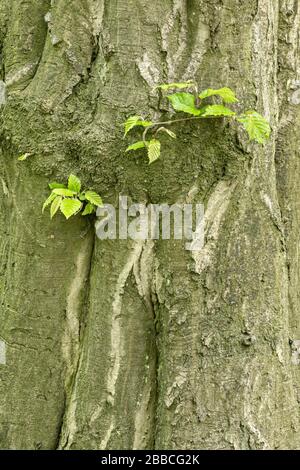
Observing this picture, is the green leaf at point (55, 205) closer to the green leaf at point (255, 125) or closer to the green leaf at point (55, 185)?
the green leaf at point (55, 185)

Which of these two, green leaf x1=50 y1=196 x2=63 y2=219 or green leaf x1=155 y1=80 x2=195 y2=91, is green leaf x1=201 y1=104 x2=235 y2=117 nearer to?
green leaf x1=155 y1=80 x2=195 y2=91

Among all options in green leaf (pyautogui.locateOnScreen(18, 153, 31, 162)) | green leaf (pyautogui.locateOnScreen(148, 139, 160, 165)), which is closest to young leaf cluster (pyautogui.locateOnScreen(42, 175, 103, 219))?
green leaf (pyautogui.locateOnScreen(18, 153, 31, 162))

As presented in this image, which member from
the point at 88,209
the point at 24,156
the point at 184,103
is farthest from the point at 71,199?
the point at 184,103

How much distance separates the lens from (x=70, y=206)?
231cm

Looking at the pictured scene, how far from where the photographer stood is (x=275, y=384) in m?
2.54

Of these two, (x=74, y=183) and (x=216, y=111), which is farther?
(x=74, y=183)

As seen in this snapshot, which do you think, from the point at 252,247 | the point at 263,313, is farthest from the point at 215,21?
the point at 263,313

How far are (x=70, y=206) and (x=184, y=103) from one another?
1.97 feet

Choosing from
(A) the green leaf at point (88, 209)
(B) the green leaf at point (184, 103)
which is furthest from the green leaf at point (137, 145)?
(A) the green leaf at point (88, 209)

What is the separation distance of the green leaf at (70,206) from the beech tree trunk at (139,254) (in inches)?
6.2

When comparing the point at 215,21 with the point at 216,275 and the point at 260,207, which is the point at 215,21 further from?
the point at 216,275

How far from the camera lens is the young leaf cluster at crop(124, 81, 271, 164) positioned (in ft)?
7.39

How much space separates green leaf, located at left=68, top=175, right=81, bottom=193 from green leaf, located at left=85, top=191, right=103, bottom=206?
43 millimetres

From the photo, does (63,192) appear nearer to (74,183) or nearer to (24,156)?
(74,183)
